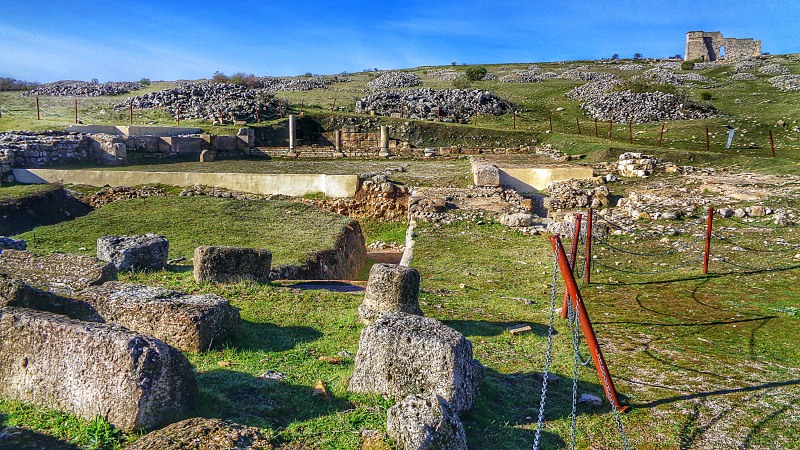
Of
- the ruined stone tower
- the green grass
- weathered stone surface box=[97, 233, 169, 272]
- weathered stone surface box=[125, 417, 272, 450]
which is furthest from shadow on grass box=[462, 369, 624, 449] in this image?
the ruined stone tower

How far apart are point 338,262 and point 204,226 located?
12.7ft

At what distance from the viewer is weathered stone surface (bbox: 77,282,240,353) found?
21.7 feet

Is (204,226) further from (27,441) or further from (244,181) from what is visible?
(27,441)

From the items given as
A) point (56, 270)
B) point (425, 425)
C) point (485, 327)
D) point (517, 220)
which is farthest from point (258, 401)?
point (517, 220)

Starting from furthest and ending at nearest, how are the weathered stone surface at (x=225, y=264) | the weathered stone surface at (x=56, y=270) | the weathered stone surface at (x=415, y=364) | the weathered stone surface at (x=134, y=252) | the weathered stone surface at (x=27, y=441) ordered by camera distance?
the weathered stone surface at (x=134, y=252) → the weathered stone surface at (x=225, y=264) → the weathered stone surface at (x=56, y=270) → the weathered stone surface at (x=415, y=364) → the weathered stone surface at (x=27, y=441)

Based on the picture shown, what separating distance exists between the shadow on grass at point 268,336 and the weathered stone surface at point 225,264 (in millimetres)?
2015

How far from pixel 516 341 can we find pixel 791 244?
27.2ft

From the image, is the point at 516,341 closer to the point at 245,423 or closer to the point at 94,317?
the point at 245,423

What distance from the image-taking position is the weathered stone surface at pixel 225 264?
9.83m

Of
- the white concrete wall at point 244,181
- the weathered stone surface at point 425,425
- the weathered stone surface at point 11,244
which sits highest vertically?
the white concrete wall at point 244,181

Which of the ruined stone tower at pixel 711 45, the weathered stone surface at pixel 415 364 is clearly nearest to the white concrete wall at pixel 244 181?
the weathered stone surface at pixel 415 364

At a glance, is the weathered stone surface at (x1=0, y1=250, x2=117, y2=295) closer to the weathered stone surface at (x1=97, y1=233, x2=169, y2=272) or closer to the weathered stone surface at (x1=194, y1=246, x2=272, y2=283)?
the weathered stone surface at (x1=194, y1=246, x2=272, y2=283)

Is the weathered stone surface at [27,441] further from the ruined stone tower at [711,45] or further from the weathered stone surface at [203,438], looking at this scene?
the ruined stone tower at [711,45]

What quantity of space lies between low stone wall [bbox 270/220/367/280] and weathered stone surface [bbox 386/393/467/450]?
23.1 ft
